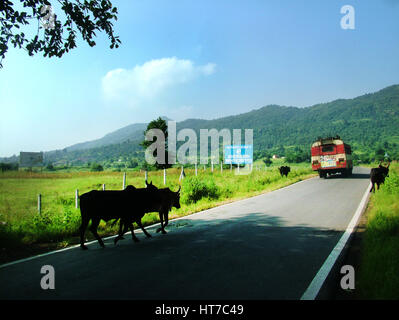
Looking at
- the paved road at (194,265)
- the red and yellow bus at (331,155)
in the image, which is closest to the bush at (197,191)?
the paved road at (194,265)

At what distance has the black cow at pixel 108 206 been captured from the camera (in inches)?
219

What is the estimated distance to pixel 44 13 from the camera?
665cm

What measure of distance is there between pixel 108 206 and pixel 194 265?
90.2 inches

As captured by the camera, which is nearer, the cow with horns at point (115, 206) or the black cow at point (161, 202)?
the cow with horns at point (115, 206)

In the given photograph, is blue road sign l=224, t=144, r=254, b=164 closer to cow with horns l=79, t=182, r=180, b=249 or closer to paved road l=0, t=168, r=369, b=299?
paved road l=0, t=168, r=369, b=299

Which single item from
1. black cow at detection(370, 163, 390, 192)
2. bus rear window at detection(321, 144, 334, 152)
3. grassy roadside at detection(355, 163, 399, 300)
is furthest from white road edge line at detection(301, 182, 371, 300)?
bus rear window at detection(321, 144, 334, 152)

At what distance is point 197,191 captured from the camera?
586 inches

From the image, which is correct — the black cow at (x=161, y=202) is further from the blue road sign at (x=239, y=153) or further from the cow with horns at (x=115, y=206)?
the blue road sign at (x=239, y=153)

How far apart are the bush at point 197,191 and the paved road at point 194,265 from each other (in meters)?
6.55

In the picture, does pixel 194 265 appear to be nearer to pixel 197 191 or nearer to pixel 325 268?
pixel 325 268

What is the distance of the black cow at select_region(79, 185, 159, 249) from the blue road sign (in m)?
24.2
